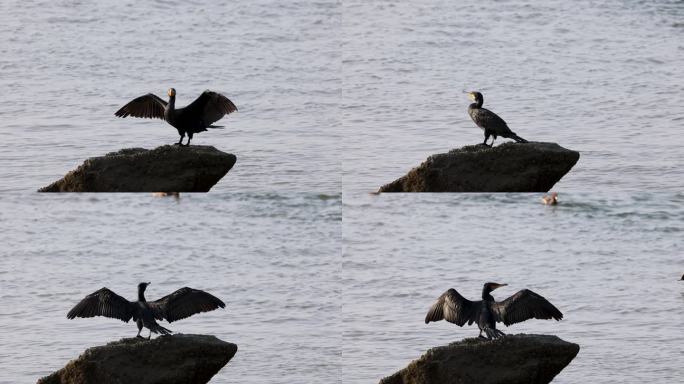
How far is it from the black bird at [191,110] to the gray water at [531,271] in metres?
2.26

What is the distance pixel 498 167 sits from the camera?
14.6 meters

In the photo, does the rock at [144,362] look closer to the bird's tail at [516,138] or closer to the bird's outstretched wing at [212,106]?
the bird's outstretched wing at [212,106]

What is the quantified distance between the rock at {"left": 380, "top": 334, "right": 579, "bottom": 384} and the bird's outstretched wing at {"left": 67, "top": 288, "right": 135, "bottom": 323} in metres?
2.42

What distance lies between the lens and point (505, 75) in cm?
2127

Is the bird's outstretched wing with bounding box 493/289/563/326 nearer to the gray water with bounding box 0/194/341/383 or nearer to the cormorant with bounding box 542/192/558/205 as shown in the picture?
the gray water with bounding box 0/194/341/383

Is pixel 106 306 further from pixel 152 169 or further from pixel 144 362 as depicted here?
pixel 152 169

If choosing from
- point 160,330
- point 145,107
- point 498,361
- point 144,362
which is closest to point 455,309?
point 498,361

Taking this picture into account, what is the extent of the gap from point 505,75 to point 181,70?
167 inches

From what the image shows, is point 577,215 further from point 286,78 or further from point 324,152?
point 286,78

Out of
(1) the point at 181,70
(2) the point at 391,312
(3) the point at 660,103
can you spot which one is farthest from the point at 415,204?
(1) the point at 181,70

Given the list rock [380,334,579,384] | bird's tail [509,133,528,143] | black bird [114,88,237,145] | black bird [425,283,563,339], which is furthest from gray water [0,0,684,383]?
black bird [114,88,237,145]

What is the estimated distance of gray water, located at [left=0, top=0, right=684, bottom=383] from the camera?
14.9 meters

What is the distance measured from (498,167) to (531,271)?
6.50ft

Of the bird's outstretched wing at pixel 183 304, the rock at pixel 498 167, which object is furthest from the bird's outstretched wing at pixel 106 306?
the rock at pixel 498 167
